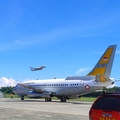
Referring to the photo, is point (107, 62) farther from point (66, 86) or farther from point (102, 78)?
point (66, 86)

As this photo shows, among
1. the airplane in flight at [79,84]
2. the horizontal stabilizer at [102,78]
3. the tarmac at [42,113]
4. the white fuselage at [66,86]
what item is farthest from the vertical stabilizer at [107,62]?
the tarmac at [42,113]

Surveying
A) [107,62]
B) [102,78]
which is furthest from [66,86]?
[102,78]

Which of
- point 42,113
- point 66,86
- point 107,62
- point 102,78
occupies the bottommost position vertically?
point 42,113

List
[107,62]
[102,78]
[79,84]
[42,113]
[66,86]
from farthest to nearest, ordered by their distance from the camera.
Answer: [66,86], [79,84], [107,62], [102,78], [42,113]

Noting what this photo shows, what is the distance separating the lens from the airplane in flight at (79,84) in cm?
3538

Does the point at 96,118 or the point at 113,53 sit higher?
the point at 113,53

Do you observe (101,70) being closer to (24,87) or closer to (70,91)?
(70,91)

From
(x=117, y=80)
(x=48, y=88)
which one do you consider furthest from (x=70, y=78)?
(x=117, y=80)

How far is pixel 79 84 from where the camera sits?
37406 mm

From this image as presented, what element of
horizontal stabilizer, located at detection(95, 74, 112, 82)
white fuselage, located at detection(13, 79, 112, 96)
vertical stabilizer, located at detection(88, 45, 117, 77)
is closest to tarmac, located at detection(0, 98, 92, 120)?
horizontal stabilizer, located at detection(95, 74, 112, 82)

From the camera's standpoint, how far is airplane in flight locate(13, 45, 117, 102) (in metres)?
35.4

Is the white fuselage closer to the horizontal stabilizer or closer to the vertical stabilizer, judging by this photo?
the horizontal stabilizer

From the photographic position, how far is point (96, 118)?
818 cm

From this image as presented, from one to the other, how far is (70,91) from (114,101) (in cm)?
3135
